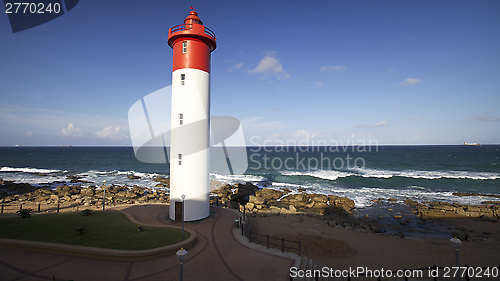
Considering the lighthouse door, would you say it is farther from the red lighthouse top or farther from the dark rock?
the dark rock

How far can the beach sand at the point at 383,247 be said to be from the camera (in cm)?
1241

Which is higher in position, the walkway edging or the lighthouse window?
the lighthouse window

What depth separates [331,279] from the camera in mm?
8938

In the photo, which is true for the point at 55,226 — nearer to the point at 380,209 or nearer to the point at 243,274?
the point at 243,274

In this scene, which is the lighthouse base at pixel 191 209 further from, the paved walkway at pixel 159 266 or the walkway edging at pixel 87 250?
the walkway edging at pixel 87 250

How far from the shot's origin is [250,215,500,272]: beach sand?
12414mm

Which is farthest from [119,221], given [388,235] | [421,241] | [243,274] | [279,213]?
[421,241]

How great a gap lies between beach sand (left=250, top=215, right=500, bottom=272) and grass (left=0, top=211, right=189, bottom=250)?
7956mm

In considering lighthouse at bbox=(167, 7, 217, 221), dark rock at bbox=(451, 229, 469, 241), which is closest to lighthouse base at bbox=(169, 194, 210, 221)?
lighthouse at bbox=(167, 7, 217, 221)

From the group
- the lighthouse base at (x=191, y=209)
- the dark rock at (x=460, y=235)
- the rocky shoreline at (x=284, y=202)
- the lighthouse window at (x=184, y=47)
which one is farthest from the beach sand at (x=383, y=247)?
the lighthouse window at (x=184, y=47)

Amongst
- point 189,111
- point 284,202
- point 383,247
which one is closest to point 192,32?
point 189,111

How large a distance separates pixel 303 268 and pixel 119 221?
10.6 meters

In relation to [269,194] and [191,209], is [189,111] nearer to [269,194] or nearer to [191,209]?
[191,209]

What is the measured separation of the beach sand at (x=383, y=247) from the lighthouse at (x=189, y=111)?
696 centimetres
